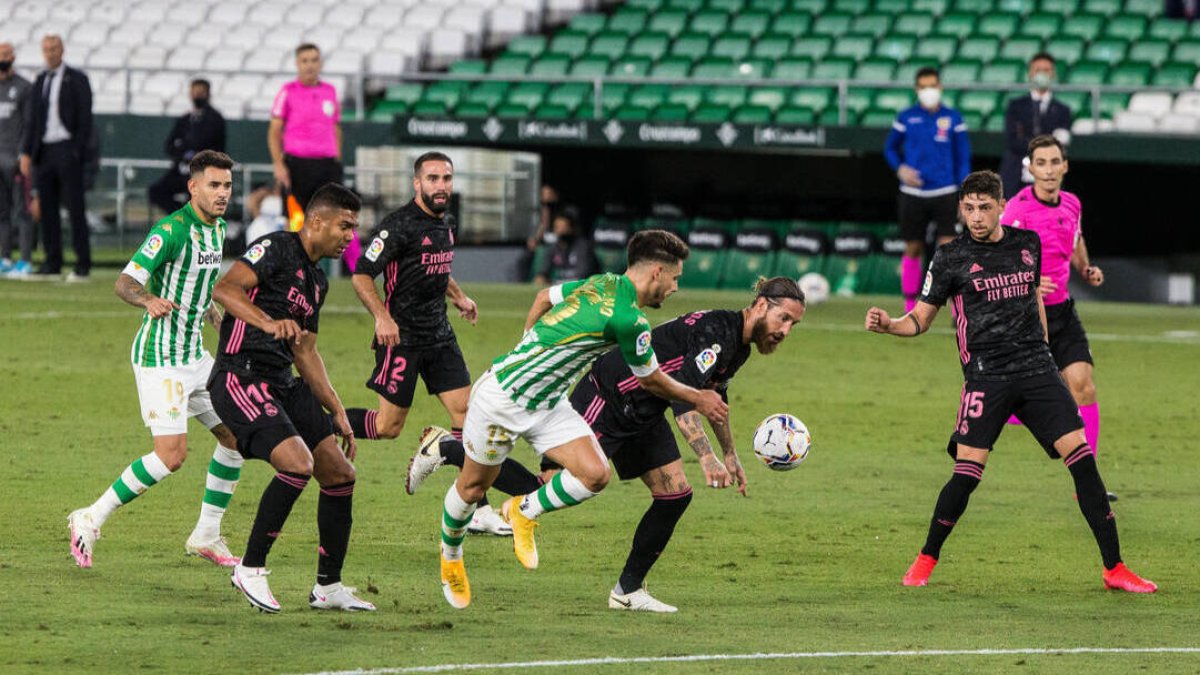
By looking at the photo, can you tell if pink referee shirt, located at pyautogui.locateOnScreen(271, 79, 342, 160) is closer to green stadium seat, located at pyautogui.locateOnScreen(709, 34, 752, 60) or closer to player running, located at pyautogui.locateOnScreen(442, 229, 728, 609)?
player running, located at pyautogui.locateOnScreen(442, 229, 728, 609)

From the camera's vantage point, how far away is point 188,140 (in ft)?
73.1

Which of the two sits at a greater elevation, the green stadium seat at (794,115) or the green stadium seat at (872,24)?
the green stadium seat at (872,24)

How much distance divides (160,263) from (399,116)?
1619 cm

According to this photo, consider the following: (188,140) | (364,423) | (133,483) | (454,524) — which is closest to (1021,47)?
(188,140)

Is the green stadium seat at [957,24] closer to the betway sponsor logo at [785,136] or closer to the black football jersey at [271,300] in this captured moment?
the betway sponsor logo at [785,136]

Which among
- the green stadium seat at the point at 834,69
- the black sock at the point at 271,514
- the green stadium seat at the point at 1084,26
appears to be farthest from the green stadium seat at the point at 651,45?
the black sock at the point at 271,514

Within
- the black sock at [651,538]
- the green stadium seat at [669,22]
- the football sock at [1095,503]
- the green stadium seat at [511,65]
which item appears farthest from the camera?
the green stadium seat at [669,22]

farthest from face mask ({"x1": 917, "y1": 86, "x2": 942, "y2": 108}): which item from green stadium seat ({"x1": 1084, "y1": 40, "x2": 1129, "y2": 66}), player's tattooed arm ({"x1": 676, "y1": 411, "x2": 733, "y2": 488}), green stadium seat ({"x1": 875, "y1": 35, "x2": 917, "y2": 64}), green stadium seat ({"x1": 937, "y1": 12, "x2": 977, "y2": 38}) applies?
player's tattooed arm ({"x1": 676, "y1": 411, "x2": 733, "y2": 488})

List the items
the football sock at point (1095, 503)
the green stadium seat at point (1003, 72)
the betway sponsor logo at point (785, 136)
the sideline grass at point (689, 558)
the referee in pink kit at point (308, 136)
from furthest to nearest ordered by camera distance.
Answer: the green stadium seat at point (1003, 72)
the betway sponsor logo at point (785, 136)
the referee in pink kit at point (308, 136)
the football sock at point (1095, 503)
the sideline grass at point (689, 558)

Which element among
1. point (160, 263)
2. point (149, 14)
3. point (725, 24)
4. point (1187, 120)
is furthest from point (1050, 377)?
point (149, 14)

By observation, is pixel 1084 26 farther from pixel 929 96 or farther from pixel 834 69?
pixel 929 96

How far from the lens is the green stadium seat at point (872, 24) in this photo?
27.7 metres

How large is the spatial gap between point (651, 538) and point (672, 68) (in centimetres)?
2007

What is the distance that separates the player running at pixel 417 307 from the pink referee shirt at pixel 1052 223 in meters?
3.00
